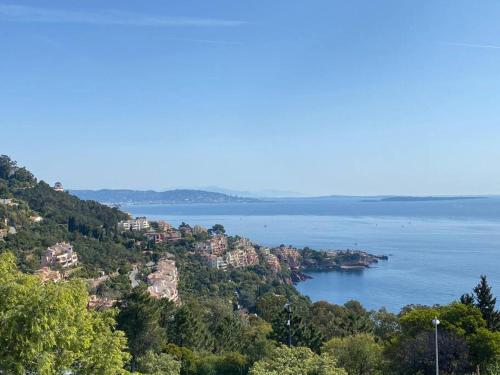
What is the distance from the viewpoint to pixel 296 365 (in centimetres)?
1048

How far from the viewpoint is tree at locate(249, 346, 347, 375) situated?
988cm

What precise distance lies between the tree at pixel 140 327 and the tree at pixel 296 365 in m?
6.16

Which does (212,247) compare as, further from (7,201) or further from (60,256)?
(60,256)

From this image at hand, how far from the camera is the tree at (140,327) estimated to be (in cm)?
1609

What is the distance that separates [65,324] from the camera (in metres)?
5.19

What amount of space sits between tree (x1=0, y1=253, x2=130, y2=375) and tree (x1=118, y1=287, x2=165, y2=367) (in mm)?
10815

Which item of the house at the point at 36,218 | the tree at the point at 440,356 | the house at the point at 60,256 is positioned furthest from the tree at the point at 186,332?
the house at the point at 36,218

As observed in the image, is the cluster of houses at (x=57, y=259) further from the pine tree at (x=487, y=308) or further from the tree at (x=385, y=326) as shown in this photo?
the pine tree at (x=487, y=308)

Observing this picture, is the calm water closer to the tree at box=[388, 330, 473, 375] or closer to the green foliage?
the green foliage

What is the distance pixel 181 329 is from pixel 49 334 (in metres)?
14.8

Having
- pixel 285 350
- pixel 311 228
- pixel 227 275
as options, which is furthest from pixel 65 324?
pixel 311 228

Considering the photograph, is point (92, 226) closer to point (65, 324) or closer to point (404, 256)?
point (404, 256)

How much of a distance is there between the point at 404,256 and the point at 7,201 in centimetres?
4452

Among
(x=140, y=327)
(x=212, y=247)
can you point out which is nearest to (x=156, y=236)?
(x=212, y=247)
